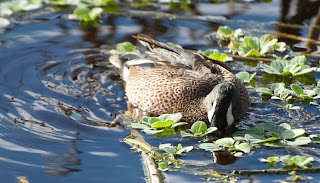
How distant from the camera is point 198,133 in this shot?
5949mm

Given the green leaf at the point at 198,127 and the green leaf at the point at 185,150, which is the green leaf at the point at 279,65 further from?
the green leaf at the point at 185,150

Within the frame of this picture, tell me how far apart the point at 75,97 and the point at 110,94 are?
0.46 metres

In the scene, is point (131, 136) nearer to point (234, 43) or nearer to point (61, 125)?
point (61, 125)

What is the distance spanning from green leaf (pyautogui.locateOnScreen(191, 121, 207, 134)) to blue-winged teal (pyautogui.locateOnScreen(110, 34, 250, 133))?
0.52ft

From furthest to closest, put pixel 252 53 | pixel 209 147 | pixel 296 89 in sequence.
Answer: pixel 252 53
pixel 296 89
pixel 209 147

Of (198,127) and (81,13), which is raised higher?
(81,13)

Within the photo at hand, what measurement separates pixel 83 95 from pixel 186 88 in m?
1.31

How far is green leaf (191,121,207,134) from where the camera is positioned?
597 cm

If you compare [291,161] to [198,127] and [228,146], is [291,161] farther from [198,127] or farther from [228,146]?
[198,127]

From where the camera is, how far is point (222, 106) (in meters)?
6.04

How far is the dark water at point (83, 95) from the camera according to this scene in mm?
5383

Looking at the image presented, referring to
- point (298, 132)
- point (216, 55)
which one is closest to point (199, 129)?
point (298, 132)

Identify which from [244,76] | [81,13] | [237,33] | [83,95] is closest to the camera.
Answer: [83,95]

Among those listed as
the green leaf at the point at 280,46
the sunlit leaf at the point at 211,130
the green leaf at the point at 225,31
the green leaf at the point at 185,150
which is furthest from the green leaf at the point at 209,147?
the green leaf at the point at 225,31
